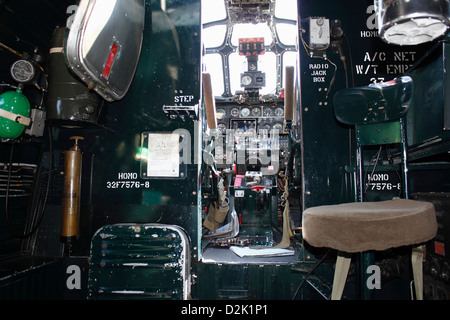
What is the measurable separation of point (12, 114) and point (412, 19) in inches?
113

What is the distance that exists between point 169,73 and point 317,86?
1.45 m

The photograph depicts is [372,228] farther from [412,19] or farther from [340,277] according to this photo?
[412,19]

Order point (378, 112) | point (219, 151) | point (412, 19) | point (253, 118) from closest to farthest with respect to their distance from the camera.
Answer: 1. point (412, 19)
2. point (378, 112)
3. point (219, 151)
4. point (253, 118)

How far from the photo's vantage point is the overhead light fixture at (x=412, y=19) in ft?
5.06

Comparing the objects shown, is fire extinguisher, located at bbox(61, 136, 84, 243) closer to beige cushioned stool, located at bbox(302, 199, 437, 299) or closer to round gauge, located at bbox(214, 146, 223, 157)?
beige cushioned stool, located at bbox(302, 199, 437, 299)

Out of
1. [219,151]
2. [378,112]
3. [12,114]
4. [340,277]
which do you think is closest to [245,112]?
[219,151]

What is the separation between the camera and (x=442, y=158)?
178 cm

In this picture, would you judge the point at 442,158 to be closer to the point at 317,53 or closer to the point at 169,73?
the point at 317,53

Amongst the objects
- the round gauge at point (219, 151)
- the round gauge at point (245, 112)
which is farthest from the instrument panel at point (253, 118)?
the round gauge at point (219, 151)

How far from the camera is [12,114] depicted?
79.8 inches

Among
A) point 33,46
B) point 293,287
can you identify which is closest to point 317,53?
point 293,287

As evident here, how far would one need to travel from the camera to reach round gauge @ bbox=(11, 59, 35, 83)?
215cm

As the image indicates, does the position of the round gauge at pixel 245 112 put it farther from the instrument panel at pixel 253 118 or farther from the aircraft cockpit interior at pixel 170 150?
the aircraft cockpit interior at pixel 170 150

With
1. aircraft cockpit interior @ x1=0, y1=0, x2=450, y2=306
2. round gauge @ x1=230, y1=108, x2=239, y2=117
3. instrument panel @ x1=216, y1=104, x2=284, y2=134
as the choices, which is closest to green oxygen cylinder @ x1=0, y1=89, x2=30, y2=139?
aircraft cockpit interior @ x1=0, y1=0, x2=450, y2=306
